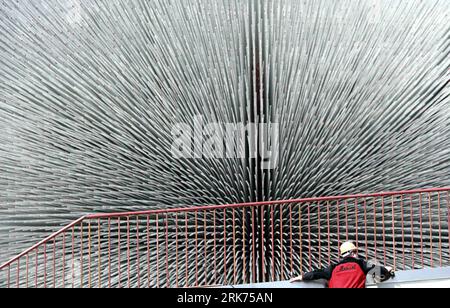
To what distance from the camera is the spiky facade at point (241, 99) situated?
6.34 metres

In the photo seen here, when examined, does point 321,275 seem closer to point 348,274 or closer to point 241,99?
point 348,274

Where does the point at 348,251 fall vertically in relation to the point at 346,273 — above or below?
above

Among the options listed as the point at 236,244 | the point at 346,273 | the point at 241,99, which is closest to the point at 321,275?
the point at 346,273

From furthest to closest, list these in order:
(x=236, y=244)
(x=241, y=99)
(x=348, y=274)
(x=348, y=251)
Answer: (x=241, y=99), (x=236, y=244), (x=348, y=251), (x=348, y=274)

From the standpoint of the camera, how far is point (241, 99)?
250 inches

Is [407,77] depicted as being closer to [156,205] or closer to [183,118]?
[183,118]

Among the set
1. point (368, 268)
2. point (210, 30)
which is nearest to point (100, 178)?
point (210, 30)

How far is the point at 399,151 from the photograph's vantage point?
20.9 feet

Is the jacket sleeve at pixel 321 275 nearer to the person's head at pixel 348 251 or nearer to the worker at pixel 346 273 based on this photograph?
the worker at pixel 346 273

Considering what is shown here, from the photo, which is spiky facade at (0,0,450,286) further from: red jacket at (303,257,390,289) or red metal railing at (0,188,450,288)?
red jacket at (303,257,390,289)

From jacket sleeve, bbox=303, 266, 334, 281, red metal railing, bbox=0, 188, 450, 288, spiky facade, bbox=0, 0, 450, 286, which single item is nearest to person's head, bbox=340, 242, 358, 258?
jacket sleeve, bbox=303, 266, 334, 281

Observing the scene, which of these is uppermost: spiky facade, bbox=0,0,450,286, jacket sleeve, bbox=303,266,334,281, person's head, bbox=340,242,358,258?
spiky facade, bbox=0,0,450,286

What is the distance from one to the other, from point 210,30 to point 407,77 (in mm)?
2405

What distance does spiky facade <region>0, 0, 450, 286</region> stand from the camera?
634 cm
